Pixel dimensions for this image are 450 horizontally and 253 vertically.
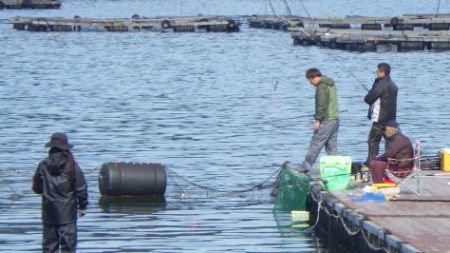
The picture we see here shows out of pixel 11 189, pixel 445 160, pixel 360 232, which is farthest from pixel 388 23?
pixel 360 232

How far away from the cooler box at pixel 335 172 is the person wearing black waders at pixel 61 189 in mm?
5880

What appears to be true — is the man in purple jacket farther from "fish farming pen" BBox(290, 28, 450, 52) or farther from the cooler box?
"fish farming pen" BBox(290, 28, 450, 52)

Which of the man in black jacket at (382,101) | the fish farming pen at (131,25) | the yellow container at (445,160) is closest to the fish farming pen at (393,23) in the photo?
the fish farming pen at (131,25)

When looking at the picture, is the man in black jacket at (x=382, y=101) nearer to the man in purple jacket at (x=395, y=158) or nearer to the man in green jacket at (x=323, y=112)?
the man in green jacket at (x=323, y=112)

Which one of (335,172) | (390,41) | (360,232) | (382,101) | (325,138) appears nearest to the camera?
(360,232)

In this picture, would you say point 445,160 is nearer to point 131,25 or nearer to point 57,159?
point 57,159

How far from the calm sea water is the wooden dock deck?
622mm

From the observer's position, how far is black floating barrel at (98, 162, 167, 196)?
71.5 feet

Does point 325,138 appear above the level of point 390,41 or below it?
above

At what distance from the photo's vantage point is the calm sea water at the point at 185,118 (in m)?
19.9

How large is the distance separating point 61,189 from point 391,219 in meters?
4.76

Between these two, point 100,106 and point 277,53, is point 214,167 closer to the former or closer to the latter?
point 100,106

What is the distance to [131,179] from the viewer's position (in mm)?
21828

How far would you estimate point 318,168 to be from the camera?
69.7 feet
